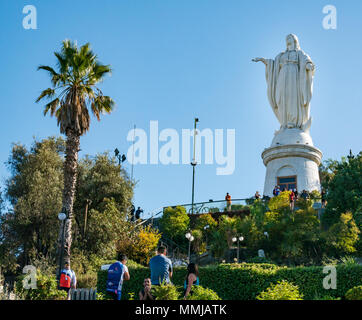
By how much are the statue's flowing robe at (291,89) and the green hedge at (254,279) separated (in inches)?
796

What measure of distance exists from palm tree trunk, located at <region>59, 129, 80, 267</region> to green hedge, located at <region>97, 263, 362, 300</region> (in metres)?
2.40

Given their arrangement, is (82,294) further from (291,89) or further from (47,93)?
(291,89)

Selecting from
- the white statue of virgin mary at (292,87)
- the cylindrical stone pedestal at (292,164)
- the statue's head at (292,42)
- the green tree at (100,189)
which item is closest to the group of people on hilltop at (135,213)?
the green tree at (100,189)

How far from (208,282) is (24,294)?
19.5ft

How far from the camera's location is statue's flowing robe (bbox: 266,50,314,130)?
35.6m

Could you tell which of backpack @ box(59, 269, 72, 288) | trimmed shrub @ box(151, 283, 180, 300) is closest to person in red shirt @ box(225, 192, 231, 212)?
backpack @ box(59, 269, 72, 288)

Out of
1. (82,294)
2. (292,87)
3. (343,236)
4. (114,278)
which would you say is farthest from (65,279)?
(292,87)

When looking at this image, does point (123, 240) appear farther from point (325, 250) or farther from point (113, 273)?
point (113, 273)

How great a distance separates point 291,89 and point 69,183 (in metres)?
21.1

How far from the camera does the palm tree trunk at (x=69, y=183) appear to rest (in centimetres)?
1942

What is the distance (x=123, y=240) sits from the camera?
24.4 meters

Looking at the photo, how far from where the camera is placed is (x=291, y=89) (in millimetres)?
36031

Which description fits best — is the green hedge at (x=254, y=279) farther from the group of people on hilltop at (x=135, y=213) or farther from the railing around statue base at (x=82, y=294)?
the group of people on hilltop at (x=135, y=213)
